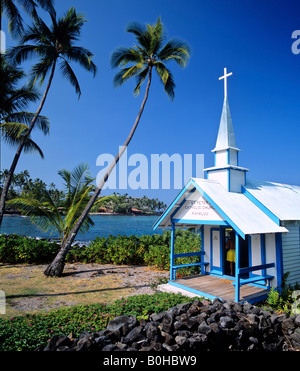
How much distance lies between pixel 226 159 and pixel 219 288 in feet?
16.6

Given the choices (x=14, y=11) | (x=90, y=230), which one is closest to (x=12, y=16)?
(x=14, y=11)

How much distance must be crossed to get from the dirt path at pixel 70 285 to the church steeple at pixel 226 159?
17.1 ft

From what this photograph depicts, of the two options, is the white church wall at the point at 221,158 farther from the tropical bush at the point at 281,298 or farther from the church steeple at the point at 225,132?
the tropical bush at the point at 281,298

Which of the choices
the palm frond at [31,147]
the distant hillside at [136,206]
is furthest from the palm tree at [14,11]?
the distant hillside at [136,206]

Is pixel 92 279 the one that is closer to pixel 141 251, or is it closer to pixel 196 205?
pixel 141 251

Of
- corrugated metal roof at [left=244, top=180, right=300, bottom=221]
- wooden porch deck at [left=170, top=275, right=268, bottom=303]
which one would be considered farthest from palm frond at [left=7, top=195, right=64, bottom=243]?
corrugated metal roof at [left=244, top=180, right=300, bottom=221]

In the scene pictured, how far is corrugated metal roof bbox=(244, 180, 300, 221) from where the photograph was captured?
905 centimetres

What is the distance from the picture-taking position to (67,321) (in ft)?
16.8

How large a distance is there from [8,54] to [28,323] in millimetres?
12968

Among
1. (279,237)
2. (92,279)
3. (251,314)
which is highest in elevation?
(279,237)
